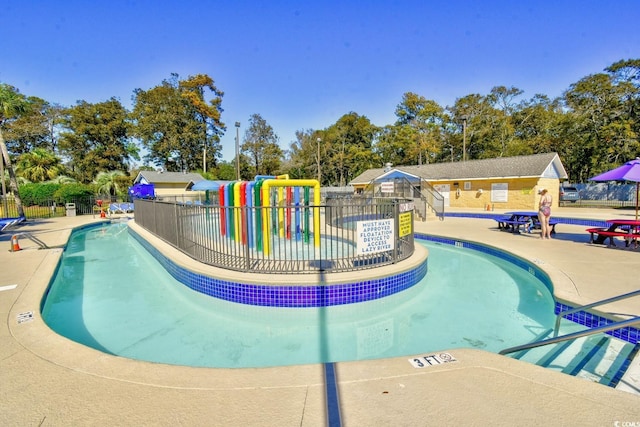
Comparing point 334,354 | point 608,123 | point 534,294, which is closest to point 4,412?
point 334,354

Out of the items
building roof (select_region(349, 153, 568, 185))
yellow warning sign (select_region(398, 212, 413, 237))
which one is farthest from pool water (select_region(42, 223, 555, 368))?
building roof (select_region(349, 153, 568, 185))

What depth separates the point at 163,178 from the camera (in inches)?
1250

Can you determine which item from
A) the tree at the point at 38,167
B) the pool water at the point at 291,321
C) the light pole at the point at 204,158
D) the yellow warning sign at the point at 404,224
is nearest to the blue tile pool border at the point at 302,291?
the pool water at the point at 291,321

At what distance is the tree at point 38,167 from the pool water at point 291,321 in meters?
27.5

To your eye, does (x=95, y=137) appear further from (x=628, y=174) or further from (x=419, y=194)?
(x=628, y=174)

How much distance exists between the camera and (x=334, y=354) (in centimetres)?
411

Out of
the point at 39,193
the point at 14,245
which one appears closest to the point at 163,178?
the point at 39,193

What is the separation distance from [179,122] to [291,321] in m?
44.6

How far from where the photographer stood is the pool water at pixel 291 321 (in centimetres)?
417

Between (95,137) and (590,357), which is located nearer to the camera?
(590,357)

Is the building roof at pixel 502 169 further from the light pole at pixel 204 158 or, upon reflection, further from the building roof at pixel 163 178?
the light pole at pixel 204 158

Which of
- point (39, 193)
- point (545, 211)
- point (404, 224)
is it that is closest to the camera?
point (404, 224)

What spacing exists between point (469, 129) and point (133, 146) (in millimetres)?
42056

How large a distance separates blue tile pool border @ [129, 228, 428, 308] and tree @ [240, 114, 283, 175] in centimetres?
4475
